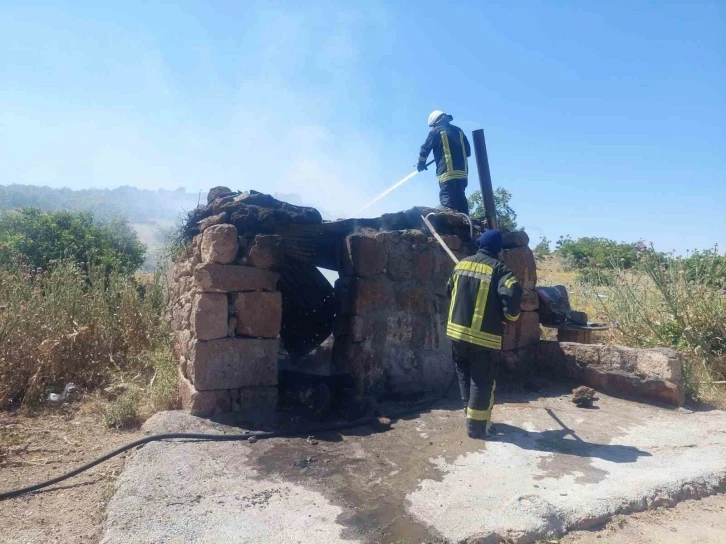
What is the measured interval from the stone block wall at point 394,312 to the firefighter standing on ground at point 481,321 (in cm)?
107

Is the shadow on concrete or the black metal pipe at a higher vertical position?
the black metal pipe

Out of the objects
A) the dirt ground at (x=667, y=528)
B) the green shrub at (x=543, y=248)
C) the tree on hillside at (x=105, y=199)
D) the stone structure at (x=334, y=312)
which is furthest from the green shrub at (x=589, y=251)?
the tree on hillside at (x=105, y=199)

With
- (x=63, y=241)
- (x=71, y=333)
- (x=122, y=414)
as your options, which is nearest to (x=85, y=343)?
(x=71, y=333)

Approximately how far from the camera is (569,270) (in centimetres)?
1919

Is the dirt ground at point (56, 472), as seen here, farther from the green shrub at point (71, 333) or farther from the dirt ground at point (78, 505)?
the green shrub at point (71, 333)

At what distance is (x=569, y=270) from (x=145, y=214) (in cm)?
4159

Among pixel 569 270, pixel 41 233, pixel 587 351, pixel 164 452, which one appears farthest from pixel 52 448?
pixel 569 270

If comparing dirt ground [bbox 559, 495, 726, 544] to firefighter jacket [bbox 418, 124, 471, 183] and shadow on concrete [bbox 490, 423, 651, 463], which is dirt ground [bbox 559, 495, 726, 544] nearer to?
shadow on concrete [bbox 490, 423, 651, 463]

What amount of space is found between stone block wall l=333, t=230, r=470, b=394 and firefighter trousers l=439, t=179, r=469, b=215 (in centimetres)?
98

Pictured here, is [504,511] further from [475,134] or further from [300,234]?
[475,134]

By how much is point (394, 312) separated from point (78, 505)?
10.4 ft

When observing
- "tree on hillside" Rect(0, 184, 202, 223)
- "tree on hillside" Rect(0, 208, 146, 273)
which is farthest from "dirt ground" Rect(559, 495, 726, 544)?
"tree on hillside" Rect(0, 184, 202, 223)

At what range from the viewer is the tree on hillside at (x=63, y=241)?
963 centimetres

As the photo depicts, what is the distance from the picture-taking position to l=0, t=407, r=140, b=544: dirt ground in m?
3.25
